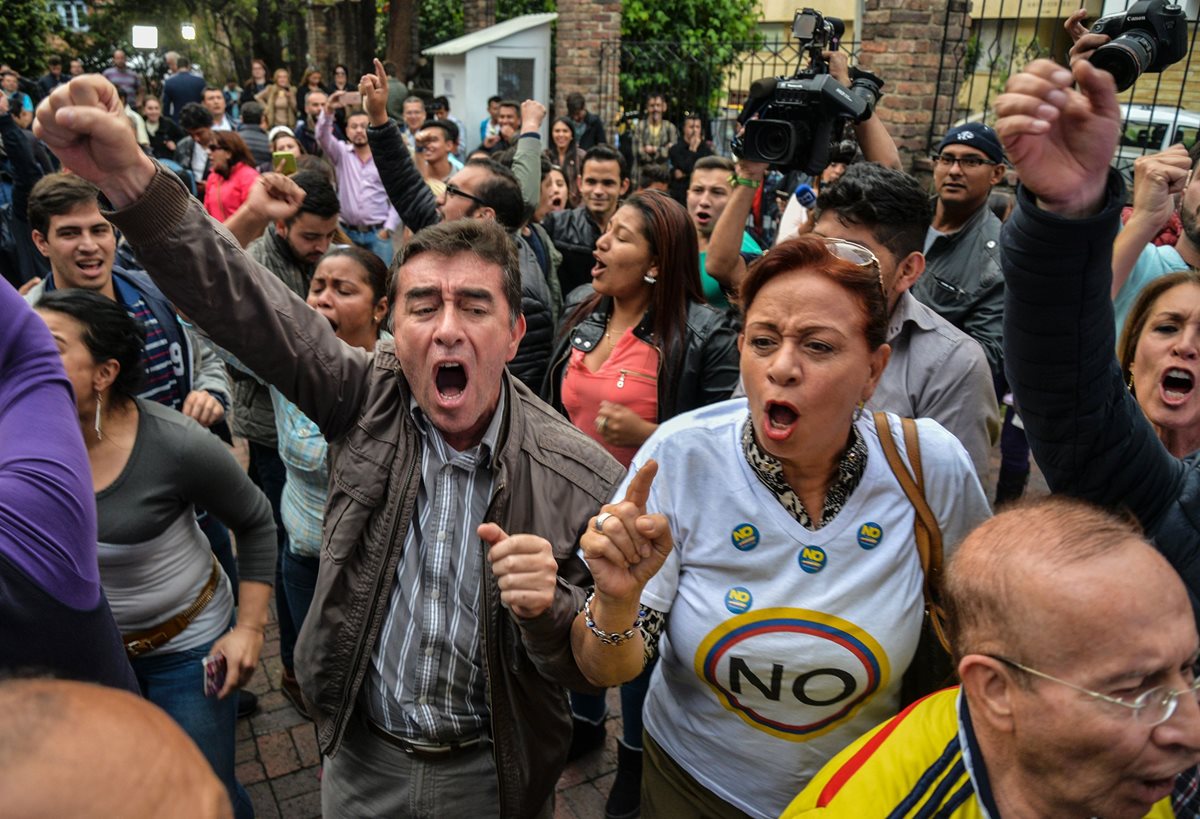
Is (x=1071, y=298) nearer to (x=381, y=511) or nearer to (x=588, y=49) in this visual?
(x=381, y=511)

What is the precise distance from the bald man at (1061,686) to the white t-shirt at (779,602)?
36cm

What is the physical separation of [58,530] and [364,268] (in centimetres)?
208

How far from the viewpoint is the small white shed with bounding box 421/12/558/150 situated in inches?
551

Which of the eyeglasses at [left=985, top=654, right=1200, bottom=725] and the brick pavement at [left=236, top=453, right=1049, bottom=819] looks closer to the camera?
the eyeglasses at [left=985, top=654, right=1200, bottom=725]

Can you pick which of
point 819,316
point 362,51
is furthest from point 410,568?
point 362,51

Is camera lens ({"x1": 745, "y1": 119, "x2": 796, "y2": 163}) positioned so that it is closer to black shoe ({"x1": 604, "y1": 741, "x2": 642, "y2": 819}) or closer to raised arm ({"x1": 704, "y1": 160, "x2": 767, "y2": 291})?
raised arm ({"x1": 704, "y1": 160, "x2": 767, "y2": 291})

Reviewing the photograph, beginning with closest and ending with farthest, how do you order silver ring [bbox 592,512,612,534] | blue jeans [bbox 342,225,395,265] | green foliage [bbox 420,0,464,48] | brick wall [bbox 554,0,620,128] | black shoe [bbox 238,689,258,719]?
silver ring [bbox 592,512,612,534], black shoe [bbox 238,689,258,719], blue jeans [bbox 342,225,395,265], brick wall [bbox 554,0,620,128], green foliage [bbox 420,0,464,48]

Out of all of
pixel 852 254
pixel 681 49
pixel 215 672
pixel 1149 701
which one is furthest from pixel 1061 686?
pixel 681 49

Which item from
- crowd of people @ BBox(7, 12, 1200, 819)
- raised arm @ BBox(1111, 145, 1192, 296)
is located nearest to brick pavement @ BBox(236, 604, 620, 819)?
crowd of people @ BBox(7, 12, 1200, 819)

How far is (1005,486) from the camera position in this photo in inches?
227

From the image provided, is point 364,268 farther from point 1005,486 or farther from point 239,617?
point 1005,486

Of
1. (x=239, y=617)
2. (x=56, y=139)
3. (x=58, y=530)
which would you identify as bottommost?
(x=239, y=617)

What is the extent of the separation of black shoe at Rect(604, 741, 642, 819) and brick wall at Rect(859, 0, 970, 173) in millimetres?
5568

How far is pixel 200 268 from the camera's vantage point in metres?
1.85
